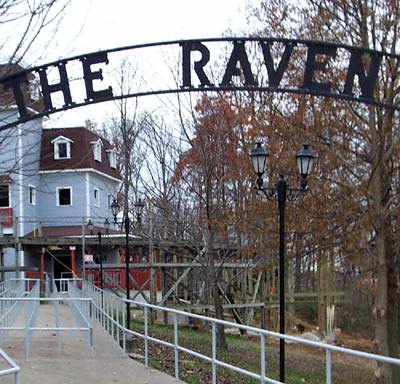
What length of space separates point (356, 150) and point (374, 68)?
808 cm

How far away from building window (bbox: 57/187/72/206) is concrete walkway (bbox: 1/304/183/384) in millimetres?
25673

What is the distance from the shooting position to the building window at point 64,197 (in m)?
40.8

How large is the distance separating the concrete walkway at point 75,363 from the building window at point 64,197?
25.7m

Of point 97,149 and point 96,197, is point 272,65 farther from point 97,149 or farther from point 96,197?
point 97,149

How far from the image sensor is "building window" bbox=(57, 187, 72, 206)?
4084 cm

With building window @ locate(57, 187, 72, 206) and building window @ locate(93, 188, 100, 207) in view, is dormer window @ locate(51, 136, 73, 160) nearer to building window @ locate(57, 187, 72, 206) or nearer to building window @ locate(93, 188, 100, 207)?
building window @ locate(57, 187, 72, 206)

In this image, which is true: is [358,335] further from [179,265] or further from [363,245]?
[363,245]

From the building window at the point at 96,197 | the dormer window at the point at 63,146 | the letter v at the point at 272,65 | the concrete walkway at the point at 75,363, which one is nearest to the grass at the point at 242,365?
the concrete walkway at the point at 75,363

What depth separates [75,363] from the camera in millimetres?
11672

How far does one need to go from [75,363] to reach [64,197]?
98.9 ft

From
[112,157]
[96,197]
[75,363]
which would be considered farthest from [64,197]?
[75,363]

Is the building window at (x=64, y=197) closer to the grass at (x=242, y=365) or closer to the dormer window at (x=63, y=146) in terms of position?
the dormer window at (x=63, y=146)

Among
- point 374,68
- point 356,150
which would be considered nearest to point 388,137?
point 356,150

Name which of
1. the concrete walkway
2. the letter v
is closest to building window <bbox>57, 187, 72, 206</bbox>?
the concrete walkway
